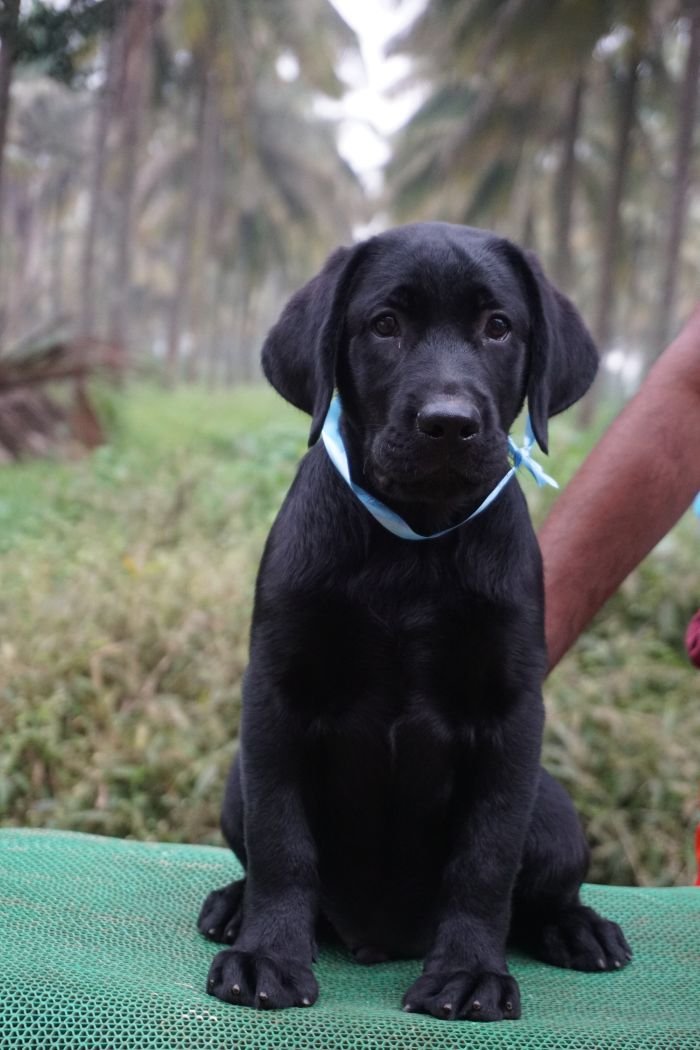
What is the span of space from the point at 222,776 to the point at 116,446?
258 inches

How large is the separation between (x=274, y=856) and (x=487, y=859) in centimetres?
39

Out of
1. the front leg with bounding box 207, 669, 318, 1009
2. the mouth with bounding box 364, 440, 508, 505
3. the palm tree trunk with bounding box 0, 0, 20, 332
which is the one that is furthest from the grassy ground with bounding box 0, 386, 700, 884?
the mouth with bounding box 364, 440, 508, 505

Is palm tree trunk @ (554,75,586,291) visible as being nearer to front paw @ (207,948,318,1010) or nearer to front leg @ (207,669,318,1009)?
front leg @ (207,669,318,1009)

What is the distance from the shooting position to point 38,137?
26.7 meters

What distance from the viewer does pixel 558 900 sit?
239 cm

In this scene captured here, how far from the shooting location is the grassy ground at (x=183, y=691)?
4.65m

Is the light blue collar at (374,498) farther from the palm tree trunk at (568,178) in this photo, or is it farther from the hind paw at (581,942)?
the palm tree trunk at (568,178)

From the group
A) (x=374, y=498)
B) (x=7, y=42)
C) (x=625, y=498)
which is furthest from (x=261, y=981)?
(x=7, y=42)

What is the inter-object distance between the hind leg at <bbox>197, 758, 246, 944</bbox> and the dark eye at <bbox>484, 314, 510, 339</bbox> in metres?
1.05

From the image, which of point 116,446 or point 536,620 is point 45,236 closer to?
point 116,446

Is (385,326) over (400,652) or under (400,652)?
over

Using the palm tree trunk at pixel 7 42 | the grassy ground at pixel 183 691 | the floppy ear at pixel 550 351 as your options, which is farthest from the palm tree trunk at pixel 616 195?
the floppy ear at pixel 550 351

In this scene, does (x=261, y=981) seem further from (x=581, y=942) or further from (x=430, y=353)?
(x=430, y=353)

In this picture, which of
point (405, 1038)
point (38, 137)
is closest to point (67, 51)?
point (405, 1038)
